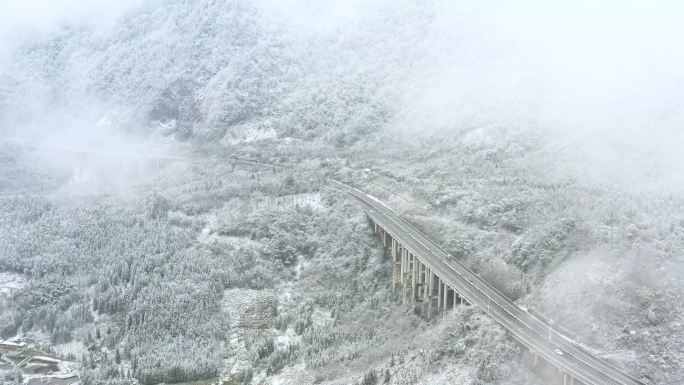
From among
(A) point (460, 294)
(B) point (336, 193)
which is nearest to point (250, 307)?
(B) point (336, 193)

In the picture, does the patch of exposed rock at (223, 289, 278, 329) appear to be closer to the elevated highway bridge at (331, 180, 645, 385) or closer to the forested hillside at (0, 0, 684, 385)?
the forested hillside at (0, 0, 684, 385)

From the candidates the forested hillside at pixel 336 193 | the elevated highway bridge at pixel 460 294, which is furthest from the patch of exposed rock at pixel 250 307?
the elevated highway bridge at pixel 460 294

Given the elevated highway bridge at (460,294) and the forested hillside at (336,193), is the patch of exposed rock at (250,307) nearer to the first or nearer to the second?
the forested hillside at (336,193)

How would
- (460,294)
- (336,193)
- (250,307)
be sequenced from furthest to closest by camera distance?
(336,193) < (250,307) < (460,294)

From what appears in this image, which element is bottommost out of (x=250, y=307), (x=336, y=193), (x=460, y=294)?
(x=250, y=307)

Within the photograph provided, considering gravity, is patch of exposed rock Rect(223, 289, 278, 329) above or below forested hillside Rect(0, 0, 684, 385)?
below

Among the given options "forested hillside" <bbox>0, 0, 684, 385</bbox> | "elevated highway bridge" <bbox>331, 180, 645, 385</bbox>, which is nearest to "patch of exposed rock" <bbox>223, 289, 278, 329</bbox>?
"forested hillside" <bbox>0, 0, 684, 385</bbox>

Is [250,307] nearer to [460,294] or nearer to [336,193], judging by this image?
[336,193]

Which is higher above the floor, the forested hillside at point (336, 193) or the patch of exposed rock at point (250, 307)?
the forested hillside at point (336, 193)

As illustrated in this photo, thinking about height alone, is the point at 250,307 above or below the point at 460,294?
below

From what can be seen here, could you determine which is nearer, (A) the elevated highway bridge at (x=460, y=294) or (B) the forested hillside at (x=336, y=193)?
(A) the elevated highway bridge at (x=460, y=294)

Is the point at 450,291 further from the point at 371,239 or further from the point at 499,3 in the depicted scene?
→ the point at 499,3

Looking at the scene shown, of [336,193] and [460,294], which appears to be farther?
[336,193]
